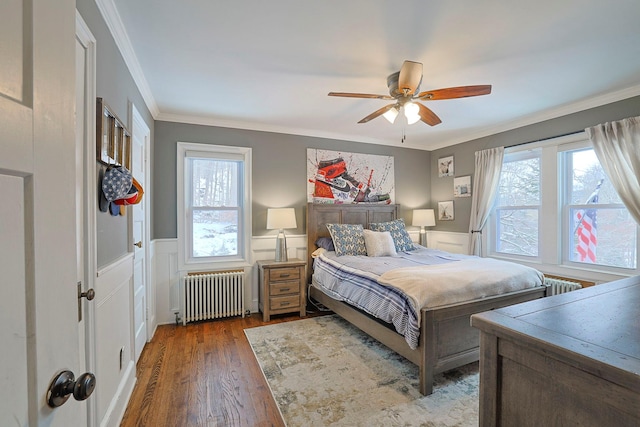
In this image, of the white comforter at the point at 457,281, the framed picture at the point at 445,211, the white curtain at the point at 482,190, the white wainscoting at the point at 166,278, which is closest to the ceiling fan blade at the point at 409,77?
the white comforter at the point at 457,281

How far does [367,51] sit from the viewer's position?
2.11 metres

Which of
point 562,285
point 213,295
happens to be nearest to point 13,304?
point 213,295

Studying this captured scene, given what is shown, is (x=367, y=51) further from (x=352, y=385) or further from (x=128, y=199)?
(x=352, y=385)

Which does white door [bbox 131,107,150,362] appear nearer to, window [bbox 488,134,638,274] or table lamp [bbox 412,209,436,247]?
table lamp [bbox 412,209,436,247]

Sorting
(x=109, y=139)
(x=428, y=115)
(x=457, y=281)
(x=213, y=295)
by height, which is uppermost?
(x=428, y=115)

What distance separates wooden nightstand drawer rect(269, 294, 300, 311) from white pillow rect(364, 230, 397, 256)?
1091mm

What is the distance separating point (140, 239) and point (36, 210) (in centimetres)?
251

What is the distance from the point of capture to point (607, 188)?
298 cm

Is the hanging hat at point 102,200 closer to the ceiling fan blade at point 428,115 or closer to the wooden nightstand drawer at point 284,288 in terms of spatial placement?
the wooden nightstand drawer at point 284,288

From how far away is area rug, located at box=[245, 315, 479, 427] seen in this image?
185cm

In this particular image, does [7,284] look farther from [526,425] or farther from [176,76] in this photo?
[176,76]

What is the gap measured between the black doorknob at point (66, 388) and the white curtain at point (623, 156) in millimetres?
3999

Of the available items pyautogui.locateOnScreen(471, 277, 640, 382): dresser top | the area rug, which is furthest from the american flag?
pyautogui.locateOnScreen(471, 277, 640, 382): dresser top

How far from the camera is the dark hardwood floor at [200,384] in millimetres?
1856
